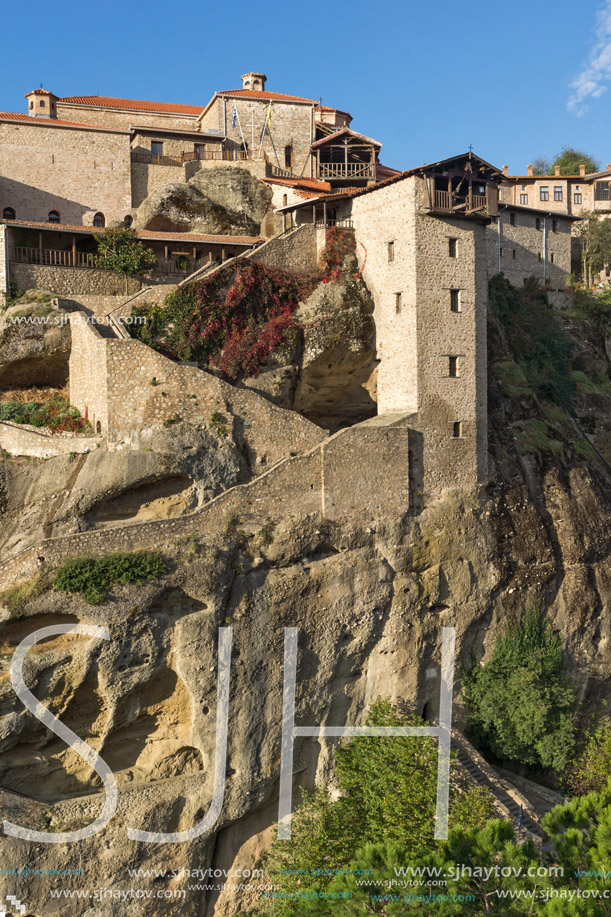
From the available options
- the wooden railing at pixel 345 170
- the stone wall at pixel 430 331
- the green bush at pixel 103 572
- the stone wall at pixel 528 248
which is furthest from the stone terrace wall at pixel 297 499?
the stone wall at pixel 528 248

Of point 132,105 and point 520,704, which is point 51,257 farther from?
point 520,704

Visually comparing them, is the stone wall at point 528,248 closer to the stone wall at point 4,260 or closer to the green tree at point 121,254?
the green tree at point 121,254

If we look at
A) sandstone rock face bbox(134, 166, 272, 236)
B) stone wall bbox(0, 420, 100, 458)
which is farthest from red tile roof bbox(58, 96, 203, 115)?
stone wall bbox(0, 420, 100, 458)

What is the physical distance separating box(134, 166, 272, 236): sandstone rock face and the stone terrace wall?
49.0 feet

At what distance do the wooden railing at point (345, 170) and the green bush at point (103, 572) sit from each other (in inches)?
950

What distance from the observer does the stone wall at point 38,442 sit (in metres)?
29.8

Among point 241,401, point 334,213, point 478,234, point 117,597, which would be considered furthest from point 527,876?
point 334,213

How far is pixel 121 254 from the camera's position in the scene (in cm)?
3569

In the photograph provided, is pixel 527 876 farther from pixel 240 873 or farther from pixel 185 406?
pixel 185 406

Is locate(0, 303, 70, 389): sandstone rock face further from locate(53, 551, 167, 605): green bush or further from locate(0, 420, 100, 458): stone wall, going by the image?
locate(53, 551, 167, 605): green bush

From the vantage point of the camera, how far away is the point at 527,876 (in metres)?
17.5

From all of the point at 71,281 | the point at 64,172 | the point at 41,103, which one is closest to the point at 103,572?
the point at 71,281

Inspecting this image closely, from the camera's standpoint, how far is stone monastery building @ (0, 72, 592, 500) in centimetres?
3291

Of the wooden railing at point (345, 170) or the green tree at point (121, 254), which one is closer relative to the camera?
the green tree at point (121, 254)
